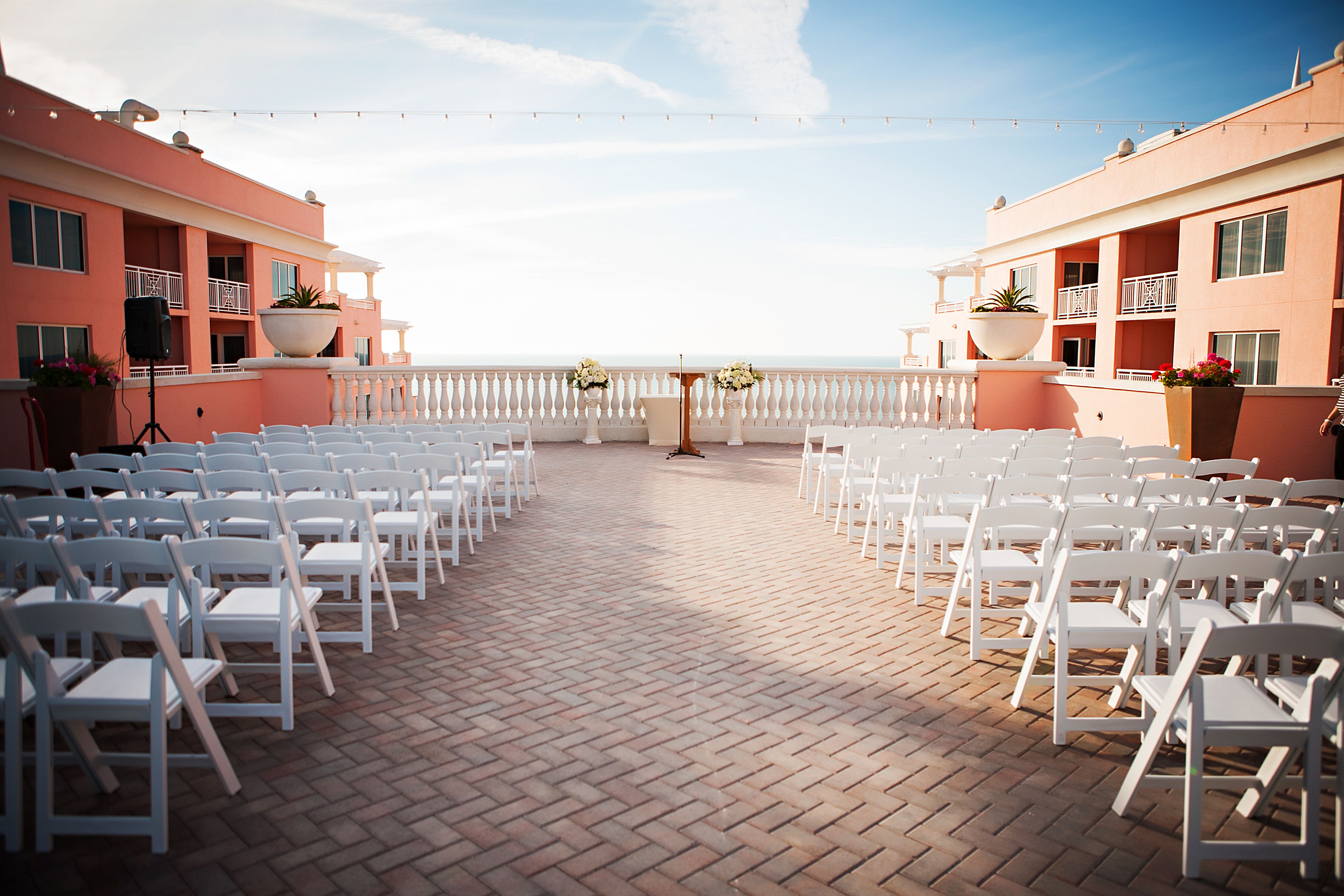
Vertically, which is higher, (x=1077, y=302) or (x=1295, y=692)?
(x=1077, y=302)

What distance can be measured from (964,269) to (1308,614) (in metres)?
35.1

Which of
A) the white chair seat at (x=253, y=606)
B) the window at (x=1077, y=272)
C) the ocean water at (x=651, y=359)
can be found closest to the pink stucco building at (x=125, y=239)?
the white chair seat at (x=253, y=606)

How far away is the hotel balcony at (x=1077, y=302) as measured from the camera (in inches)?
1009

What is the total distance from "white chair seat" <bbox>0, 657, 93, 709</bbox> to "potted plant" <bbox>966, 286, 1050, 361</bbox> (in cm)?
1249

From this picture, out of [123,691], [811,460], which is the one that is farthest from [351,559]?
[811,460]

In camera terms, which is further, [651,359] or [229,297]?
[651,359]

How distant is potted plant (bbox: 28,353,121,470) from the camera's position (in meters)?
8.40

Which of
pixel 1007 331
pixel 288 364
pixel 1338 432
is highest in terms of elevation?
pixel 1007 331

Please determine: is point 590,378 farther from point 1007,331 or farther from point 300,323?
point 1007,331

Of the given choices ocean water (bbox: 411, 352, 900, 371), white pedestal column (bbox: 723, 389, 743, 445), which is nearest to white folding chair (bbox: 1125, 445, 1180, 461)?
white pedestal column (bbox: 723, 389, 743, 445)

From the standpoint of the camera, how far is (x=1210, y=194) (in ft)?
62.4

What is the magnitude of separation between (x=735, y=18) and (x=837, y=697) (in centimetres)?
1825

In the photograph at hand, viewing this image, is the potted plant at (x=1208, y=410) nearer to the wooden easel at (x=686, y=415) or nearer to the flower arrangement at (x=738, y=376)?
the flower arrangement at (x=738, y=376)

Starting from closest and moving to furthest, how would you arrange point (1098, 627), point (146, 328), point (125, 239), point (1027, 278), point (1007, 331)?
point (1098, 627), point (146, 328), point (1007, 331), point (125, 239), point (1027, 278)
